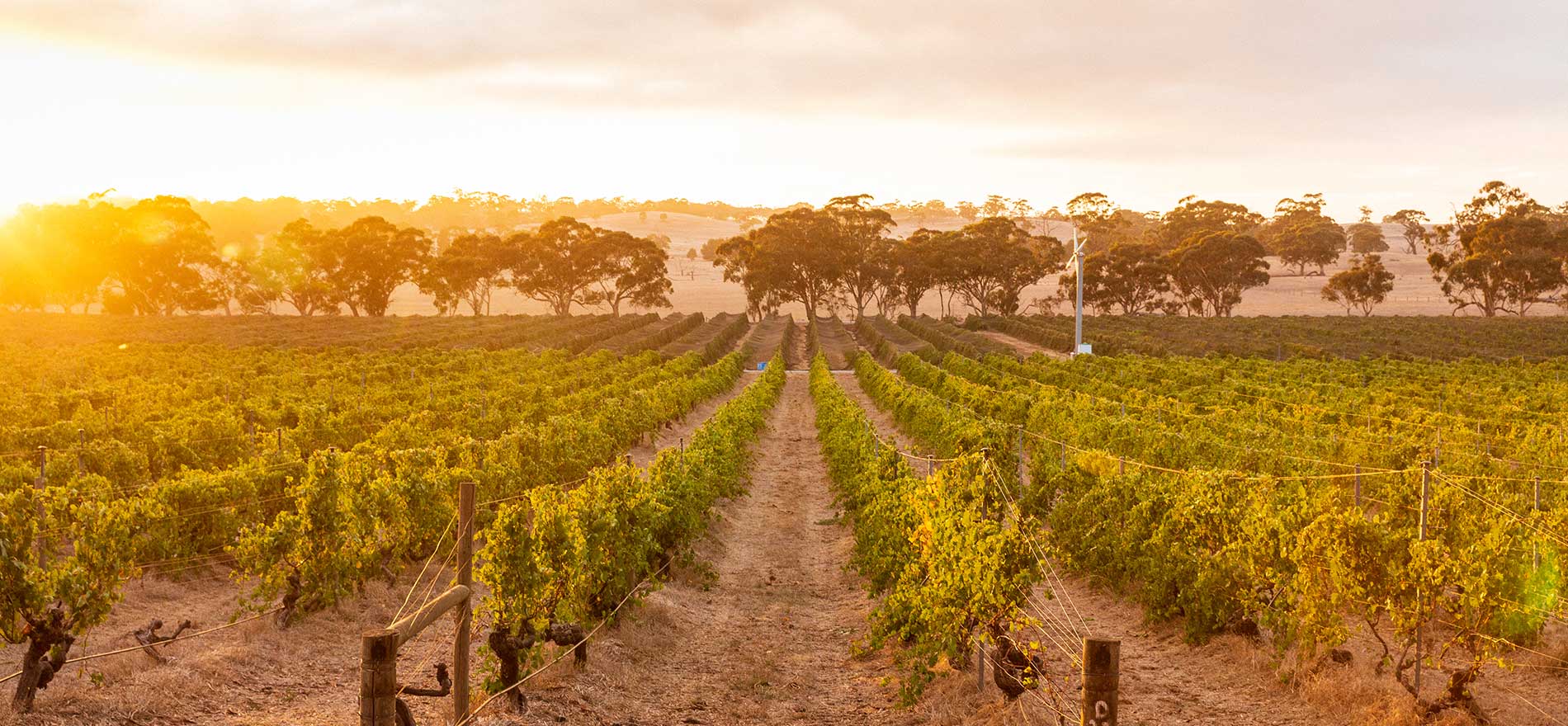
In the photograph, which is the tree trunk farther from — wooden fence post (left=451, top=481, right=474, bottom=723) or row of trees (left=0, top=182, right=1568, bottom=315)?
row of trees (left=0, top=182, right=1568, bottom=315)

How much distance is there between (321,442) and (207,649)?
40.5 ft

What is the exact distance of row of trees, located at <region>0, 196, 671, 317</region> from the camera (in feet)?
320

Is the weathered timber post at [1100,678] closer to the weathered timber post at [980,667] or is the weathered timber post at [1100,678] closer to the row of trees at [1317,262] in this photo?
the weathered timber post at [980,667]

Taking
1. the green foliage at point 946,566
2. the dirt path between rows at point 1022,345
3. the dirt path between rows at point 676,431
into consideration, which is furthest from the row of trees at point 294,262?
the green foliage at point 946,566

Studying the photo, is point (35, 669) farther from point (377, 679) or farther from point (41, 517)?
point (377, 679)

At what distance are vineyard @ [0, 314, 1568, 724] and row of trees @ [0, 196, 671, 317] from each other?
258 feet

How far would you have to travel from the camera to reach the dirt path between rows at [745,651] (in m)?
11.7

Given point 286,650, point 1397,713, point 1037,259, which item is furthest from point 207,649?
point 1037,259

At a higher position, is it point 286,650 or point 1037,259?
point 1037,259

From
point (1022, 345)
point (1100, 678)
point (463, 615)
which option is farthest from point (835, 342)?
point (1100, 678)

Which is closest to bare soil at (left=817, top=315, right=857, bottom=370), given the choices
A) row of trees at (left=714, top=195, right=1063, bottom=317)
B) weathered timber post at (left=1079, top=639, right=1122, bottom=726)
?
row of trees at (left=714, top=195, right=1063, bottom=317)

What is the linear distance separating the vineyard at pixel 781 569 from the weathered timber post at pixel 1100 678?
14cm

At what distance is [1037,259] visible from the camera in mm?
112688

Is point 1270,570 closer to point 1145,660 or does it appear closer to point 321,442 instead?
point 1145,660
